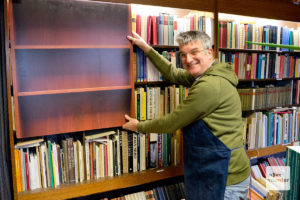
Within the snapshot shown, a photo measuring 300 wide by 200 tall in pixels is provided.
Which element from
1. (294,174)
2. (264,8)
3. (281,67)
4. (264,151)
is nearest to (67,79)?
(294,174)

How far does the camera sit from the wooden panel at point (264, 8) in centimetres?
198

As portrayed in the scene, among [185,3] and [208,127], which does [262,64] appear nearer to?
[185,3]

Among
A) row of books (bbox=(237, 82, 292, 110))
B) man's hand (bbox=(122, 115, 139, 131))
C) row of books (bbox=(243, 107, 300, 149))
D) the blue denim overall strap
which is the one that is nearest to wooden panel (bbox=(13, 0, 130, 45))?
man's hand (bbox=(122, 115, 139, 131))

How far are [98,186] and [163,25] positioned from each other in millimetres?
1270

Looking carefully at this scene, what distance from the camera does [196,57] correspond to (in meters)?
1.45

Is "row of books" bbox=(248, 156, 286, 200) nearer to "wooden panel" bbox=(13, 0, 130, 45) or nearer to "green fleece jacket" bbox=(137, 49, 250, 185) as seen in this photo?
"green fleece jacket" bbox=(137, 49, 250, 185)

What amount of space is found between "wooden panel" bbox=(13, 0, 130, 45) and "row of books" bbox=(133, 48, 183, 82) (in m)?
0.18

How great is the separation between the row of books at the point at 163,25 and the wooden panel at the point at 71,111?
0.47 meters

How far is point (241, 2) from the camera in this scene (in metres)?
2.02

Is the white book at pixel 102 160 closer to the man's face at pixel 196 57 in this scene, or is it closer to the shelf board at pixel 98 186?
the shelf board at pixel 98 186

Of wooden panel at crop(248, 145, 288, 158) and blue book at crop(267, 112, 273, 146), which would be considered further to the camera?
blue book at crop(267, 112, 273, 146)

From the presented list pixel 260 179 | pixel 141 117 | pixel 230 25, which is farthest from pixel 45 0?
pixel 260 179

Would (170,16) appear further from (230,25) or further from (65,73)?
(65,73)

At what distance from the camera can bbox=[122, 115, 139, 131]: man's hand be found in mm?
1563
